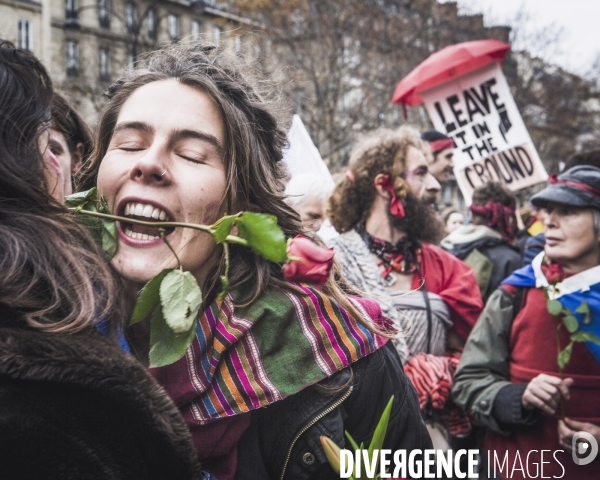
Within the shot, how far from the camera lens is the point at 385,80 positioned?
17.4 m

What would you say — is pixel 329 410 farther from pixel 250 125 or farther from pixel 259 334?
pixel 250 125

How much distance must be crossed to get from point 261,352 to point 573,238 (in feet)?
6.29

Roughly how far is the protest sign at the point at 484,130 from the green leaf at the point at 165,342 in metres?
5.39

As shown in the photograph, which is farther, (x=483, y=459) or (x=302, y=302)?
(x=483, y=459)

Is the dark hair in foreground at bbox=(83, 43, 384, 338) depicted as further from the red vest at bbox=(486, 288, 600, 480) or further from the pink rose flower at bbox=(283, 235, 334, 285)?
the red vest at bbox=(486, 288, 600, 480)

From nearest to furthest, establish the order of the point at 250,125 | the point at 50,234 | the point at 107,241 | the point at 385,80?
the point at 50,234 < the point at 107,241 < the point at 250,125 < the point at 385,80

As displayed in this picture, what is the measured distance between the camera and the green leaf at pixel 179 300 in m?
1.18

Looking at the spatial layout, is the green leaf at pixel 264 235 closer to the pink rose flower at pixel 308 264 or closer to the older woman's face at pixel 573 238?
the pink rose flower at pixel 308 264

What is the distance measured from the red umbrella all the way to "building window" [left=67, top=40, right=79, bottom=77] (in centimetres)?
1497

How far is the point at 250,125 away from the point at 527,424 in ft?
6.33

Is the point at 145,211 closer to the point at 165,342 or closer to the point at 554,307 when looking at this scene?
the point at 165,342

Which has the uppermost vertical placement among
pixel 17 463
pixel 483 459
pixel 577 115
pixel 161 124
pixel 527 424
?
pixel 577 115

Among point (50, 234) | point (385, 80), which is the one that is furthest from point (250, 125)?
point (385, 80)

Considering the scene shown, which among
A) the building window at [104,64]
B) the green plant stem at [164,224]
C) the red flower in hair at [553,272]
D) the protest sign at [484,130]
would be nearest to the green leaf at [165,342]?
the green plant stem at [164,224]
